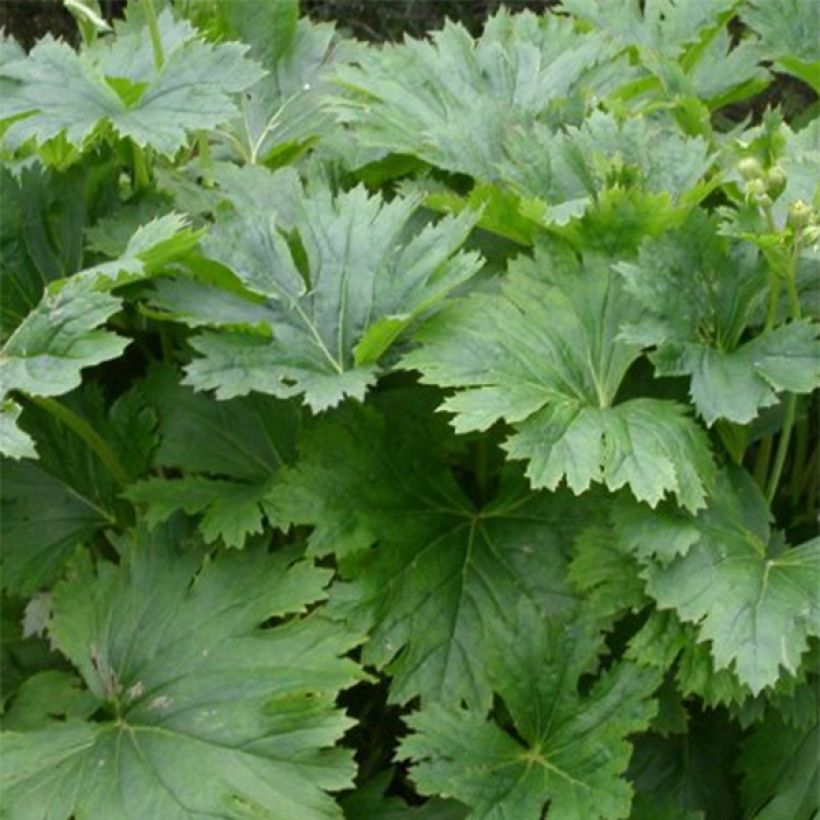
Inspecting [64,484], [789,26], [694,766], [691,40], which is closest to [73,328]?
[64,484]

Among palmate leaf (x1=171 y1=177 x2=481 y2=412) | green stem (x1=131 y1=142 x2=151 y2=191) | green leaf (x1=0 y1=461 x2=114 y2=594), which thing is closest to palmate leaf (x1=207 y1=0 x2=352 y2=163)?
green stem (x1=131 y1=142 x2=151 y2=191)

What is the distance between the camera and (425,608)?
2033 mm

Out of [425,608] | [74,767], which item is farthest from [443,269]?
[74,767]

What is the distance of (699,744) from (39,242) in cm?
127

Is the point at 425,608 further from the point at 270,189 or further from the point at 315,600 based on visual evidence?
the point at 270,189

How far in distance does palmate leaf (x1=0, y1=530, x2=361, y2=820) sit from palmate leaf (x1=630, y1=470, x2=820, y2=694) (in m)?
0.45

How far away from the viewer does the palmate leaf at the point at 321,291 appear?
1.97 metres

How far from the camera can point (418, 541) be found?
6.88ft

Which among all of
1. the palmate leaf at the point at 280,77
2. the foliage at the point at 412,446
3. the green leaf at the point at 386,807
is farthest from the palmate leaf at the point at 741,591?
the palmate leaf at the point at 280,77

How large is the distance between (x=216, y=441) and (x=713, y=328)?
0.76m

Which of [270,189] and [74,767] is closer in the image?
[74,767]

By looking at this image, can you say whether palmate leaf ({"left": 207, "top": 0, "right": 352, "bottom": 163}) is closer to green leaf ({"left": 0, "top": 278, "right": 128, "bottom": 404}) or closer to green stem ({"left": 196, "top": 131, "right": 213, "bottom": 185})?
green stem ({"left": 196, "top": 131, "right": 213, "bottom": 185})

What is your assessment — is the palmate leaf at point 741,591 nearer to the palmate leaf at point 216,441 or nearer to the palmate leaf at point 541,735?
the palmate leaf at point 541,735

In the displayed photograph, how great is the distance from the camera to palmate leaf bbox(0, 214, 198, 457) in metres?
1.90
